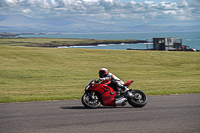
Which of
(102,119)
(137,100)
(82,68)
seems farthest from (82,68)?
(102,119)

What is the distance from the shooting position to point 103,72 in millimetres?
11680

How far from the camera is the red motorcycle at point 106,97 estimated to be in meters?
11.5

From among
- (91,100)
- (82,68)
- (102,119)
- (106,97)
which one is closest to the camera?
(102,119)

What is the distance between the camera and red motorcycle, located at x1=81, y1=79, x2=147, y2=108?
11523mm

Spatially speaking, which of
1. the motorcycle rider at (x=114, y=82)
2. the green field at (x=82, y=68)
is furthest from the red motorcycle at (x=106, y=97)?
the green field at (x=82, y=68)

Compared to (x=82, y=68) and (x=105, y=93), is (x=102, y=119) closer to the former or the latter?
(x=105, y=93)

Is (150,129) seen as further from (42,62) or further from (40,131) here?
(42,62)

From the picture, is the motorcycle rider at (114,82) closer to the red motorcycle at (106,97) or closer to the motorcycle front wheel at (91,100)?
the red motorcycle at (106,97)

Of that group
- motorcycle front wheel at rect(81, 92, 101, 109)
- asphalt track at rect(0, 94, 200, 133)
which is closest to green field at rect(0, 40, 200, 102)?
motorcycle front wheel at rect(81, 92, 101, 109)

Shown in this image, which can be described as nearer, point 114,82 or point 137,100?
point 114,82

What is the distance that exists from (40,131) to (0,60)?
32.9 m

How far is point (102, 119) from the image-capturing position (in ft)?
31.1

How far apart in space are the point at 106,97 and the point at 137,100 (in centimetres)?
119

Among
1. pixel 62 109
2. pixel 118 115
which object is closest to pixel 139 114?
pixel 118 115
